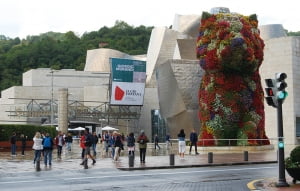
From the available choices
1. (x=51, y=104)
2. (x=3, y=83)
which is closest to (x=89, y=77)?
(x=51, y=104)

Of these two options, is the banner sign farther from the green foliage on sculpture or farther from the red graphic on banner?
the green foliage on sculpture

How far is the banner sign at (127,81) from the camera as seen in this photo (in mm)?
64000

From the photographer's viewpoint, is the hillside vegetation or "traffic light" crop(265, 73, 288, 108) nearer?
"traffic light" crop(265, 73, 288, 108)

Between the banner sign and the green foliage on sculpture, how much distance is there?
29553 millimetres

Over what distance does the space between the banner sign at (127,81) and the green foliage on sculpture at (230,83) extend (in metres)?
29.6

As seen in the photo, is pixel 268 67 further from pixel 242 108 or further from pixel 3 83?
pixel 3 83

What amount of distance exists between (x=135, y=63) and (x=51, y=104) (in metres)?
18.6

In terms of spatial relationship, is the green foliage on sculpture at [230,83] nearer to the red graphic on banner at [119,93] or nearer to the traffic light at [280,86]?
the traffic light at [280,86]

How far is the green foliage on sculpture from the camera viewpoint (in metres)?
33.9

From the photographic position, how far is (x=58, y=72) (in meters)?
89.1

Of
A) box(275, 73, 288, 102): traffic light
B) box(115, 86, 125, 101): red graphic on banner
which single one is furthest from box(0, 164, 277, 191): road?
box(115, 86, 125, 101): red graphic on banner

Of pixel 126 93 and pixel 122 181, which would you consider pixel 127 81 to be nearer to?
pixel 126 93

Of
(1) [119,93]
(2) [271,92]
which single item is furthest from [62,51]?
(2) [271,92]

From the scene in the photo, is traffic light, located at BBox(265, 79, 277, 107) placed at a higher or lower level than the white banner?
lower
